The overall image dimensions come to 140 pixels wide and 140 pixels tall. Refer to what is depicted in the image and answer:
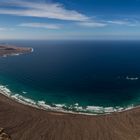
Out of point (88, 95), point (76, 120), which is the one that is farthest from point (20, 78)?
point (76, 120)

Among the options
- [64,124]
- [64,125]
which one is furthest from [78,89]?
[64,125]

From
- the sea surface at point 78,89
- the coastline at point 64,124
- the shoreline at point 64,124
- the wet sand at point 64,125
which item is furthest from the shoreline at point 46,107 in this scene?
the wet sand at point 64,125

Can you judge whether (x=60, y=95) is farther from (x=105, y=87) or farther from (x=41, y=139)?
(x=41, y=139)

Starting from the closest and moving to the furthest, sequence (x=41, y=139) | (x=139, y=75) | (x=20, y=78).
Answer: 1. (x=41, y=139)
2. (x=20, y=78)
3. (x=139, y=75)

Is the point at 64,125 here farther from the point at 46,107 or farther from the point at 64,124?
the point at 46,107

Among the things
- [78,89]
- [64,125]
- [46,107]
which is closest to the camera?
[64,125]

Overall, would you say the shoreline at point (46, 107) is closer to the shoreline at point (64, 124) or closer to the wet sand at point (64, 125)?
the shoreline at point (64, 124)

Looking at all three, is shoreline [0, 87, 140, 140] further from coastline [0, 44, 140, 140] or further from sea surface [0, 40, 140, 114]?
sea surface [0, 40, 140, 114]

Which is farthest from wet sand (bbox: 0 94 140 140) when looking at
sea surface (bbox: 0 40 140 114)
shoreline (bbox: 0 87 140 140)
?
sea surface (bbox: 0 40 140 114)
